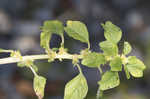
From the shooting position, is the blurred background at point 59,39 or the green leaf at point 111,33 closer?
the green leaf at point 111,33

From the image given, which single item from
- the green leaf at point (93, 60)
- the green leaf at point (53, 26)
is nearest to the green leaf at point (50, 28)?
the green leaf at point (53, 26)

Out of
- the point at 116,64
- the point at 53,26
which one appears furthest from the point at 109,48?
the point at 53,26

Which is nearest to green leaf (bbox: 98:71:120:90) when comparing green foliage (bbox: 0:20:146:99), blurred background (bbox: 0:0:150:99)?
green foliage (bbox: 0:20:146:99)

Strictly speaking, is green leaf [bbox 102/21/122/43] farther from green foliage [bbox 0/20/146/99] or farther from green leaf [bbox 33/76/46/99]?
green leaf [bbox 33/76/46/99]

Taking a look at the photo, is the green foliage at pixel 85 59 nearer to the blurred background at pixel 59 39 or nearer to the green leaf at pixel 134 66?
the green leaf at pixel 134 66

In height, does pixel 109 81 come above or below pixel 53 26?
below

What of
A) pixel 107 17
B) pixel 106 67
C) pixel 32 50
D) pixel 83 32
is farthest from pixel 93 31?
pixel 83 32

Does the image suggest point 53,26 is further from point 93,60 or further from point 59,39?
point 59,39
